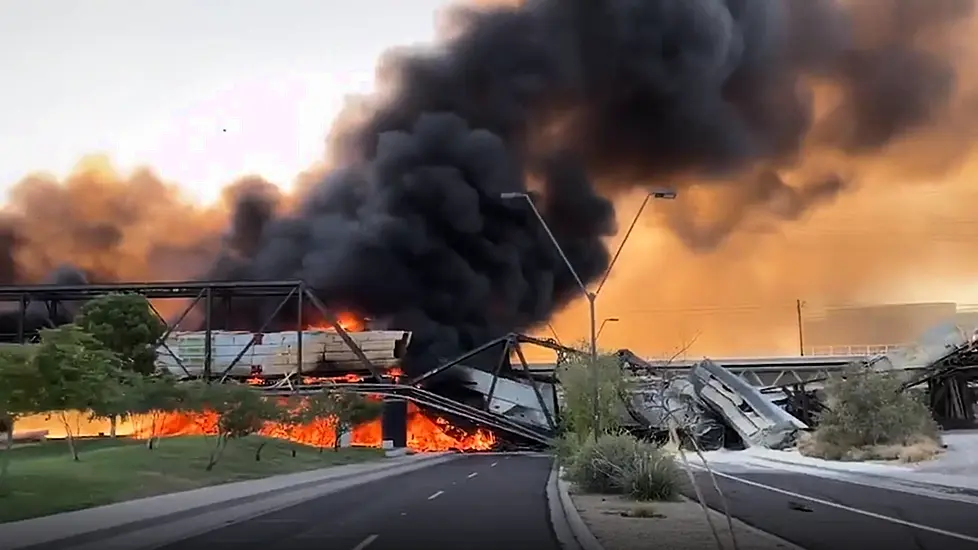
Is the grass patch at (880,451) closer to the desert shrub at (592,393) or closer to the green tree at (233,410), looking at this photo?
the desert shrub at (592,393)

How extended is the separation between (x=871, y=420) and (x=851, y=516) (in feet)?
79.1

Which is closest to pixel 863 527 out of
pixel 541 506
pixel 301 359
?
pixel 541 506

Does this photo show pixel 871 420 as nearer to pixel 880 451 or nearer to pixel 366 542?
pixel 880 451

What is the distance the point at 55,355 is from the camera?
74.6ft

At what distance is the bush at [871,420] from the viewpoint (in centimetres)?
3750

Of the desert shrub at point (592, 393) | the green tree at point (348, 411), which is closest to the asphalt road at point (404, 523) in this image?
the desert shrub at point (592, 393)

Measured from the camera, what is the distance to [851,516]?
1609 centimetres

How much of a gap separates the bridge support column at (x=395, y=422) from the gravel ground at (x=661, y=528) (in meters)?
48.0

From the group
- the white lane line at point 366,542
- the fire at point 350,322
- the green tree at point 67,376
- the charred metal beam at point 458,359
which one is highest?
the fire at point 350,322

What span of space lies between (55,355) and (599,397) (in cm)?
1359

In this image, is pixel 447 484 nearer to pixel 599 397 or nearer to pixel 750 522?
pixel 599 397

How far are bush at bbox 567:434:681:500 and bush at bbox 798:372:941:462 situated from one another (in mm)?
19051

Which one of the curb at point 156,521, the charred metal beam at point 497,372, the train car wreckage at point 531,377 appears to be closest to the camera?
the curb at point 156,521

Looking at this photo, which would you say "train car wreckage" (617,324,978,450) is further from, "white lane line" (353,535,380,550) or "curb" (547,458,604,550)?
"white lane line" (353,535,380,550)
